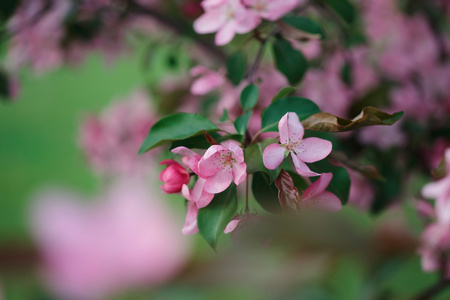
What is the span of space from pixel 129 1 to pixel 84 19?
130mm

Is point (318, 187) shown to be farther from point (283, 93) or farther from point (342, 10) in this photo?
point (342, 10)

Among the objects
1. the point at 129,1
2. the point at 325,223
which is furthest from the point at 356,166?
the point at 129,1

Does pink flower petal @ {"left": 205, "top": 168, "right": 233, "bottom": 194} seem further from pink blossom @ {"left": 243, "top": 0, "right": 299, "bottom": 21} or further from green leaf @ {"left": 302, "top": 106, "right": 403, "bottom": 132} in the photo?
pink blossom @ {"left": 243, "top": 0, "right": 299, "bottom": 21}

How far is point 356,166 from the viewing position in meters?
0.41

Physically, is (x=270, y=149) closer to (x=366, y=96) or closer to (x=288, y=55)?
(x=288, y=55)

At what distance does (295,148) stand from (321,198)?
48 mm

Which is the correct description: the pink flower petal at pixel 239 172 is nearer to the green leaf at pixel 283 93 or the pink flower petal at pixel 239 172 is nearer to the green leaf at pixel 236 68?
the green leaf at pixel 283 93

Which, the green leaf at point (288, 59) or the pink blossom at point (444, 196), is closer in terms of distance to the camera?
the pink blossom at point (444, 196)

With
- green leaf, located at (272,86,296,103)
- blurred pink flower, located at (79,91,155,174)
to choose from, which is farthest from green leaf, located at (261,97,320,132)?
blurred pink flower, located at (79,91,155,174)

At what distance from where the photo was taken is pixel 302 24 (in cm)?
51

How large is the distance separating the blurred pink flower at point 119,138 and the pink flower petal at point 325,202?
0.76 metres

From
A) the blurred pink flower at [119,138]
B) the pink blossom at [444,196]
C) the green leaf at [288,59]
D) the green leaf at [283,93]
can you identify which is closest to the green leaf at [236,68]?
the green leaf at [288,59]

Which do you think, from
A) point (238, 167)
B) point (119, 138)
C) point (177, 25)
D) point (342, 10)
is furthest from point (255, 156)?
point (119, 138)

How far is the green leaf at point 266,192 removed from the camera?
1.22 ft
